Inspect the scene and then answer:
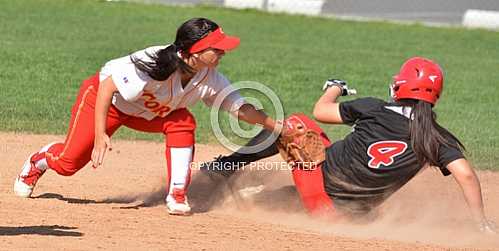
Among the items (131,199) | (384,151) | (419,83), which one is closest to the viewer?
(419,83)

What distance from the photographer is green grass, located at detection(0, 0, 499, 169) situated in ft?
35.3

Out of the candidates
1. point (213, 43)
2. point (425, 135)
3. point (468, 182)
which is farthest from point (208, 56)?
point (468, 182)

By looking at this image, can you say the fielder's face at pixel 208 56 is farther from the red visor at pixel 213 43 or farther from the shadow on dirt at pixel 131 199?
the shadow on dirt at pixel 131 199

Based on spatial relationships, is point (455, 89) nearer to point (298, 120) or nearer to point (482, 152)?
point (482, 152)

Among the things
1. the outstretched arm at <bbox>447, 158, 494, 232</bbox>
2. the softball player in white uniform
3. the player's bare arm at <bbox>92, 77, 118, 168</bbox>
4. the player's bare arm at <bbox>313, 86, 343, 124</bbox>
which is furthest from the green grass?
Result: the player's bare arm at <bbox>92, 77, 118, 168</bbox>

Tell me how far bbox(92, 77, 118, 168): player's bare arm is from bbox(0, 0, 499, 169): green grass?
3341 millimetres

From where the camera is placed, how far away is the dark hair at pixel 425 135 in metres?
6.33

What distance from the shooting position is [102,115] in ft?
20.6

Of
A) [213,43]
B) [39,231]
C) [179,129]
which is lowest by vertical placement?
[39,231]

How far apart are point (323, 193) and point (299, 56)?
8.26m

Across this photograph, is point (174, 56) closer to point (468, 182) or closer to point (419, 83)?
point (419, 83)

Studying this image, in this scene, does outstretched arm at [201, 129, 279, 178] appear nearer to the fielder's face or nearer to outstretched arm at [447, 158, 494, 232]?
the fielder's face

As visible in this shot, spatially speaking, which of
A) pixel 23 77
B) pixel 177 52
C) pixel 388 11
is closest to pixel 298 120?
pixel 177 52

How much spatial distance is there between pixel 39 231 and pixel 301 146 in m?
1.97
